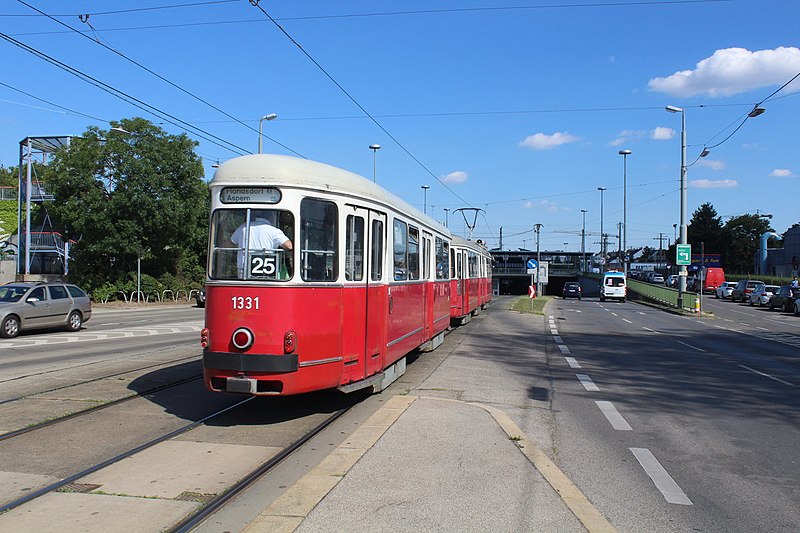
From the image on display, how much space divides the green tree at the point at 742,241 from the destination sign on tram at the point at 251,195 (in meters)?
107

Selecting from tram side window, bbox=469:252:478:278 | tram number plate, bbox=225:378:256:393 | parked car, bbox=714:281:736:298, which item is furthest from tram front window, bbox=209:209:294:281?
parked car, bbox=714:281:736:298

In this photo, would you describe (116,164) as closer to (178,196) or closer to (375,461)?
(178,196)

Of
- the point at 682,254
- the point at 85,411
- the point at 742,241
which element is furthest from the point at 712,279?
the point at 85,411

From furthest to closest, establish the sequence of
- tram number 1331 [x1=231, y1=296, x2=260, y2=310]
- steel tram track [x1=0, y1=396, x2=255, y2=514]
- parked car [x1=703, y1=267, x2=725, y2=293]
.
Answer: parked car [x1=703, y1=267, x2=725, y2=293] → tram number 1331 [x1=231, y1=296, x2=260, y2=310] → steel tram track [x1=0, y1=396, x2=255, y2=514]

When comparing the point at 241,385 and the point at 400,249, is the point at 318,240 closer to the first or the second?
the point at 241,385

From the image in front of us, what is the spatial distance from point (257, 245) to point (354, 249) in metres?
1.38

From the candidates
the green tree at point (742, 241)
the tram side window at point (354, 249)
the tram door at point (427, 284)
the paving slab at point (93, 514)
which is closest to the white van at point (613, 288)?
the tram door at point (427, 284)

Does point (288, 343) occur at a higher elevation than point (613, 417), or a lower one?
higher

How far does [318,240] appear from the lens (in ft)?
26.2

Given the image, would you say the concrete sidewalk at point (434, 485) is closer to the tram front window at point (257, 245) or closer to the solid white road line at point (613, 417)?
the solid white road line at point (613, 417)

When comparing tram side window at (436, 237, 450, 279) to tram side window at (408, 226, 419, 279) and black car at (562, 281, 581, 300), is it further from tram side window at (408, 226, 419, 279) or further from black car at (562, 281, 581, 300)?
black car at (562, 281, 581, 300)

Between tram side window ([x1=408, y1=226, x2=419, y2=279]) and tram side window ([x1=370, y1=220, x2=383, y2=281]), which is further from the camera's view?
tram side window ([x1=408, y1=226, x2=419, y2=279])

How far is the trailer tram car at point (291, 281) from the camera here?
24.6ft

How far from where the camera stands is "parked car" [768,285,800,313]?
133ft
